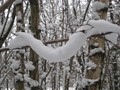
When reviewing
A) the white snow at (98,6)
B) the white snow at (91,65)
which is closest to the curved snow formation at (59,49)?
the white snow at (98,6)

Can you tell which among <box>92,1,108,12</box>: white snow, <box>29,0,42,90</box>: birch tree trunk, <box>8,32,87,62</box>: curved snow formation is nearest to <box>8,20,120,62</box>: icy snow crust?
<box>8,32,87,62</box>: curved snow formation

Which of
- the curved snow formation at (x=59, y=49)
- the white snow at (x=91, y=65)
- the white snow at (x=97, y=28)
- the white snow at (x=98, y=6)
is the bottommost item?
the white snow at (x=91, y=65)

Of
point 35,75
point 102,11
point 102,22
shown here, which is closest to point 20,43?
point 102,22

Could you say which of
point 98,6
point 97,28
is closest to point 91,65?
point 98,6

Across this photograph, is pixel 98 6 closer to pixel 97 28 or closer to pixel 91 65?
pixel 91 65

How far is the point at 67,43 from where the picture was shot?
2.75 feet

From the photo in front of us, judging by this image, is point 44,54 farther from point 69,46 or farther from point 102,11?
point 102,11

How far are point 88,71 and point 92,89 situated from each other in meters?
0.19

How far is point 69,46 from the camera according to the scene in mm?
832

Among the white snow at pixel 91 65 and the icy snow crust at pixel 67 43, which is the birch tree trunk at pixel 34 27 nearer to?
the white snow at pixel 91 65

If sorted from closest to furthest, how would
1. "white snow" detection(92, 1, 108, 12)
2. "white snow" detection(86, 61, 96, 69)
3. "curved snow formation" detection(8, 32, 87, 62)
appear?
"curved snow formation" detection(8, 32, 87, 62)
"white snow" detection(92, 1, 108, 12)
"white snow" detection(86, 61, 96, 69)

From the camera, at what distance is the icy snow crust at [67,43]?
83cm

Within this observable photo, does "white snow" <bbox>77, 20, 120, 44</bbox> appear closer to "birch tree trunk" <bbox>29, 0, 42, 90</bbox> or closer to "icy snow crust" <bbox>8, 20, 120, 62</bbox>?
"icy snow crust" <bbox>8, 20, 120, 62</bbox>

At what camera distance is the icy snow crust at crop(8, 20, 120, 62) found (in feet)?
2.71
